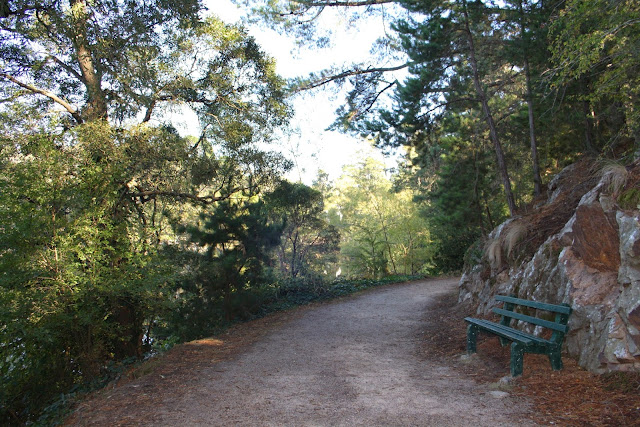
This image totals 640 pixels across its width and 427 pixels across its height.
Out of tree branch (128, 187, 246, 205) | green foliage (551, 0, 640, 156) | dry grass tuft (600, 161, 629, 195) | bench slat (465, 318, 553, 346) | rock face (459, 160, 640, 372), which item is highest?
green foliage (551, 0, 640, 156)

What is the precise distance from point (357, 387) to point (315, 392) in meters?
0.48

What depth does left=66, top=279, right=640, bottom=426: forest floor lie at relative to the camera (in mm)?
3719

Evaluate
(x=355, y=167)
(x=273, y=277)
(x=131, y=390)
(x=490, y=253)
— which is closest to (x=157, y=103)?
(x=273, y=277)

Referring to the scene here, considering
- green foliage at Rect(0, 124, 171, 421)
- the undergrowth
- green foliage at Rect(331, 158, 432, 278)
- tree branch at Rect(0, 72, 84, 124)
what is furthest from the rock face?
green foliage at Rect(331, 158, 432, 278)

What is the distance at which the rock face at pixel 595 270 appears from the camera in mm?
4113

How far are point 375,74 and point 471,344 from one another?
10853 mm

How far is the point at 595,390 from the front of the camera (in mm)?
3865

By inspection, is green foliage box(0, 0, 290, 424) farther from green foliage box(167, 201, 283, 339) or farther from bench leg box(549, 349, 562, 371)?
bench leg box(549, 349, 562, 371)

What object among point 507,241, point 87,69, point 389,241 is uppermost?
point 87,69

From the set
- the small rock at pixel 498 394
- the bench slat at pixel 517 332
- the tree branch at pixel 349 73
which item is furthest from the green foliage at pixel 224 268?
the small rock at pixel 498 394

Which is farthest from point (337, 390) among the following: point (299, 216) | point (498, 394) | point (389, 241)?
point (389, 241)

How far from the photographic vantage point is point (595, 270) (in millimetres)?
4875

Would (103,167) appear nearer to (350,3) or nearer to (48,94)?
(48,94)

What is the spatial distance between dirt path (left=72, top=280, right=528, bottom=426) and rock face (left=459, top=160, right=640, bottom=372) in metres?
1.15
